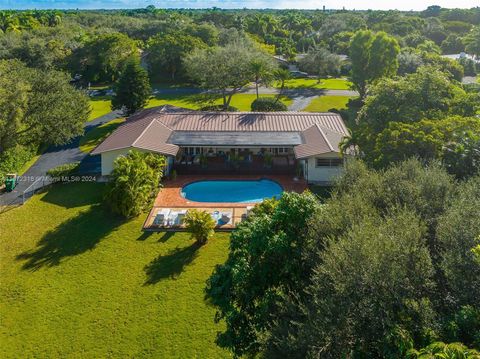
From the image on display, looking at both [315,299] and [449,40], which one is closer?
[315,299]

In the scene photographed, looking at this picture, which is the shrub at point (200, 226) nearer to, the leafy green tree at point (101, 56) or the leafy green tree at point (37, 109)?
the leafy green tree at point (37, 109)

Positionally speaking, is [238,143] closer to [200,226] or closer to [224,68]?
[200,226]

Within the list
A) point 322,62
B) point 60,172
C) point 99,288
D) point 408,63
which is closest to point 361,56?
point 408,63

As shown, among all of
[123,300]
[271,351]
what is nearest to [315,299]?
[271,351]

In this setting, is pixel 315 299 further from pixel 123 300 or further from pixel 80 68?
pixel 80 68

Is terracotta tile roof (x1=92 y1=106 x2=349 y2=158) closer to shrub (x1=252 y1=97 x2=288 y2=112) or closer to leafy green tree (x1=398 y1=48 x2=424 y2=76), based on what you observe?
shrub (x1=252 y1=97 x2=288 y2=112)

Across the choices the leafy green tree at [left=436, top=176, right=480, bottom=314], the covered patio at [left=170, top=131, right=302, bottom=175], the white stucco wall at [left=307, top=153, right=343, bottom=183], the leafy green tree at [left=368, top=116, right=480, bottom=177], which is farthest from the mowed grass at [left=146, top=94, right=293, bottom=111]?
the leafy green tree at [left=436, top=176, right=480, bottom=314]

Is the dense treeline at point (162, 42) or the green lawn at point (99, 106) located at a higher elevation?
the dense treeline at point (162, 42)

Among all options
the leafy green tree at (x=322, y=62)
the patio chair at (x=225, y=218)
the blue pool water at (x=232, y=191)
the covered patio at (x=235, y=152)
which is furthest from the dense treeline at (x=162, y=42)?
the patio chair at (x=225, y=218)
